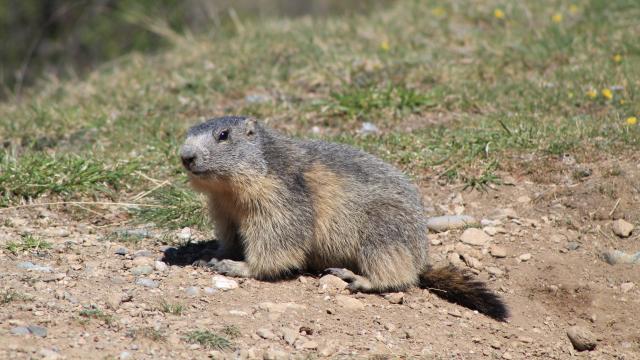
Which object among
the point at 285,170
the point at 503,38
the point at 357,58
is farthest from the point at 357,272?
the point at 503,38

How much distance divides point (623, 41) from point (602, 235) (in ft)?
14.3

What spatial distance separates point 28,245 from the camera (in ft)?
20.8

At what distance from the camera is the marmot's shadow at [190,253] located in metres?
6.49

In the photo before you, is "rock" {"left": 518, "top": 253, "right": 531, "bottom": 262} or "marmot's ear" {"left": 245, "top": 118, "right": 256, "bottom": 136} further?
"rock" {"left": 518, "top": 253, "right": 531, "bottom": 262}

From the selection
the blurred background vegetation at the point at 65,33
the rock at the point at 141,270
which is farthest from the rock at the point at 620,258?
the blurred background vegetation at the point at 65,33

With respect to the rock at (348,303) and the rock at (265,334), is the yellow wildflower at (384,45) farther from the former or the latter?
the rock at (265,334)

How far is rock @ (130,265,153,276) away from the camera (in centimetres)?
608

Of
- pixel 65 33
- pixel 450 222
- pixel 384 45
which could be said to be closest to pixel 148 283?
pixel 450 222

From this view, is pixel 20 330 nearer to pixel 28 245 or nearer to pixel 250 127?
pixel 28 245

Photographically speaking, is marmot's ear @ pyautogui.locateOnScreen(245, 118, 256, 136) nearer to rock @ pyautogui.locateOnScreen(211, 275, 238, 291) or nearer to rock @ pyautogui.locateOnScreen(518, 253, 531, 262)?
rock @ pyautogui.locateOnScreen(211, 275, 238, 291)

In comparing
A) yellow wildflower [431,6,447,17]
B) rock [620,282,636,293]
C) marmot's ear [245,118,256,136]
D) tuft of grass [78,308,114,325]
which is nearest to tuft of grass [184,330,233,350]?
tuft of grass [78,308,114,325]

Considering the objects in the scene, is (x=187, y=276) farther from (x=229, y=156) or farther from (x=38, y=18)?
(x=38, y=18)

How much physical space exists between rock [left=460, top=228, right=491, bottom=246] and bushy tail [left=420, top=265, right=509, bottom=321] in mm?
675

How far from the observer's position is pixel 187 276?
20.0 feet
